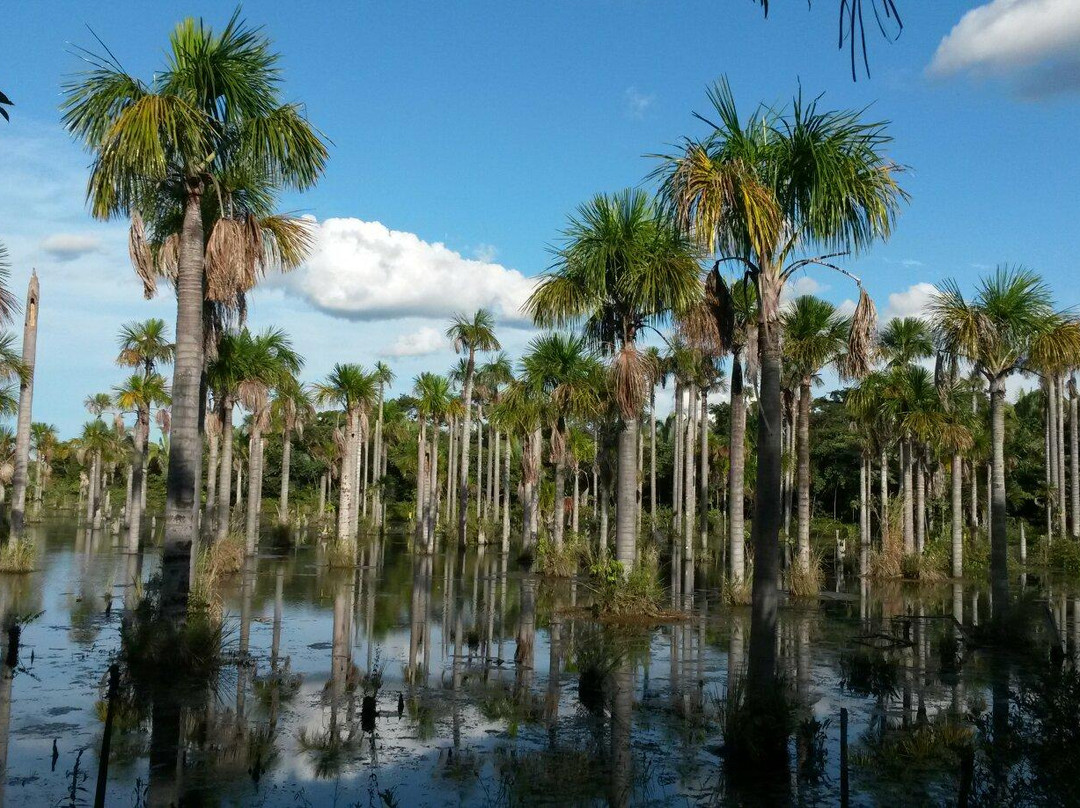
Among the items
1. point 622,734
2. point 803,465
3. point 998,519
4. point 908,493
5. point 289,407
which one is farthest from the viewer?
point 289,407

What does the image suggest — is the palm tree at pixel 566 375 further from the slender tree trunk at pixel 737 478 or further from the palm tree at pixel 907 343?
the palm tree at pixel 907 343

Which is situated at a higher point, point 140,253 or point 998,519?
point 140,253

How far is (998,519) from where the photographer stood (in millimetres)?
18938

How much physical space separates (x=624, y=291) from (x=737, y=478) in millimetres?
5996

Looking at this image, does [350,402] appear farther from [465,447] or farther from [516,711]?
[516,711]

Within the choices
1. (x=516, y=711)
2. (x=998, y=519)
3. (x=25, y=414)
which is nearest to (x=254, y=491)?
(x=25, y=414)

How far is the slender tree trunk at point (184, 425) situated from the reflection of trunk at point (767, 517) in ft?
26.7

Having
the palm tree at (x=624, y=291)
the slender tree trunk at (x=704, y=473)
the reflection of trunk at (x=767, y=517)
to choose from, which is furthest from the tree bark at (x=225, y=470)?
the reflection of trunk at (x=767, y=517)

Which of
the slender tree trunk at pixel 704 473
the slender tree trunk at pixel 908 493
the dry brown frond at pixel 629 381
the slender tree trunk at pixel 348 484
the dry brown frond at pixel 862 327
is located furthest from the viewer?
the slender tree trunk at pixel 704 473

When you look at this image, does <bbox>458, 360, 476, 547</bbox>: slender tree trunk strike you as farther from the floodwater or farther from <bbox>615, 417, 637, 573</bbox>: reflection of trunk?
<bbox>615, 417, 637, 573</bbox>: reflection of trunk

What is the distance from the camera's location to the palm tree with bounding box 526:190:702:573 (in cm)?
2041

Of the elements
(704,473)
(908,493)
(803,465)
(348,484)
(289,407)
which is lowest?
(348,484)

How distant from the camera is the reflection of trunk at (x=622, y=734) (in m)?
8.95

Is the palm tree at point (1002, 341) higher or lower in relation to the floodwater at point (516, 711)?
higher
